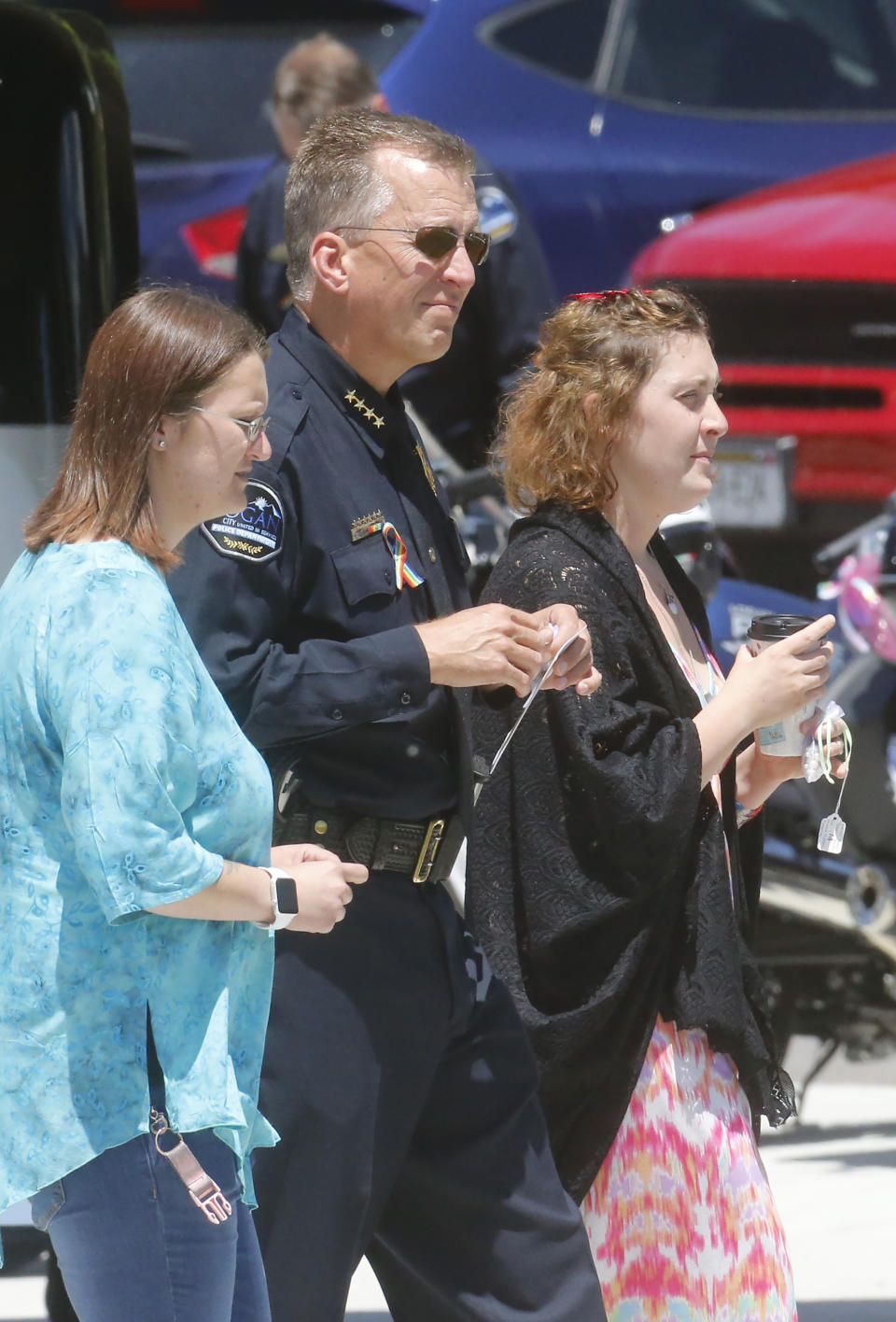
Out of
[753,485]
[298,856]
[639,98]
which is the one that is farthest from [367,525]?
[639,98]

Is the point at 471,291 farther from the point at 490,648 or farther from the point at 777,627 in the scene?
the point at 490,648

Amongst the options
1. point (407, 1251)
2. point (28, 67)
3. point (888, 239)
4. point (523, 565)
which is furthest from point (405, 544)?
point (888, 239)

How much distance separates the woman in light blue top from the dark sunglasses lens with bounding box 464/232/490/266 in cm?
61

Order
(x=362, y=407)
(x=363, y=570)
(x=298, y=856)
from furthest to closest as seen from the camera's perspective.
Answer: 1. (x=362, y=407)
2. (x=363, y=570)
3. (x=298, y=856)

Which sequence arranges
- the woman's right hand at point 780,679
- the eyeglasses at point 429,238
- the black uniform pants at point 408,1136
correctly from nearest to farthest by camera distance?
the black uniform pants at point 408,1136, the eyeglasses at point 429,238, the woman's right hand at point 780,679

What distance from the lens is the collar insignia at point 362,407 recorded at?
2.63m

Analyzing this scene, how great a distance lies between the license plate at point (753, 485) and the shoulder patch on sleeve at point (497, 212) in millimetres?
703

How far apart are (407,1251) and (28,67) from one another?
6.75ft

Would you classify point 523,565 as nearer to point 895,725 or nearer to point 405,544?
point 405,544

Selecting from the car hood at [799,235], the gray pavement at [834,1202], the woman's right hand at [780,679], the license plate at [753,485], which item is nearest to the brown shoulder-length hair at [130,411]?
the woman's right hand at [780,679]

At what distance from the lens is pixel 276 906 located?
2.12m

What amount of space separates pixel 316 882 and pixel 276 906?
2.4 inches

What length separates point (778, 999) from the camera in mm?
5156

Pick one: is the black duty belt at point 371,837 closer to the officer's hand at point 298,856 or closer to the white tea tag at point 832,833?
the officer's hand at point 298,856
